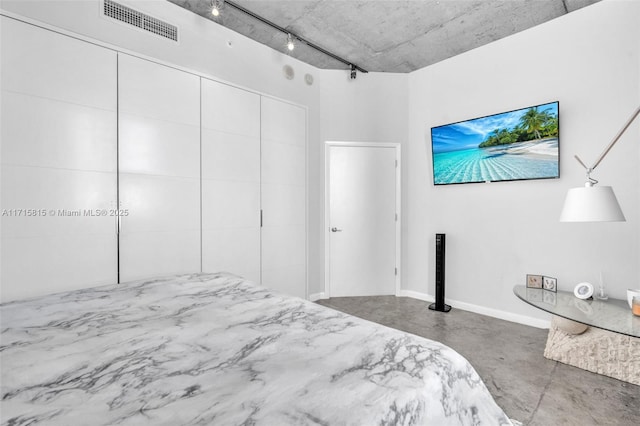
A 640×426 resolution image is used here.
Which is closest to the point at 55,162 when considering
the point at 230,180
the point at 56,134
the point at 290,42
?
the point at 56,134

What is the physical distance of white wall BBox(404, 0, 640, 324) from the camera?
106 inches

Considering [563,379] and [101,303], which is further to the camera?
[563,379]

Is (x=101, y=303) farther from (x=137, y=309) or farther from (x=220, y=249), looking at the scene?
(x=220, y=249)

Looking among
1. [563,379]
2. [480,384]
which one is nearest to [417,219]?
[563,379]

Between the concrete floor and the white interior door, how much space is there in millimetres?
704

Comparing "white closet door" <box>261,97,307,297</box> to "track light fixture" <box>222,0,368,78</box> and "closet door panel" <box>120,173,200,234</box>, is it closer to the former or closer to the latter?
"track light fixture" <box>222,0,368,78</box>

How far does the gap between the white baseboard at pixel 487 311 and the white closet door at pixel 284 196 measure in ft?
5.08

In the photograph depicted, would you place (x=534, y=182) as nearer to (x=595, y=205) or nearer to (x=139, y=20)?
(x=595, y=205)

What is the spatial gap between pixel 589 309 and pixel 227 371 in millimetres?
2801

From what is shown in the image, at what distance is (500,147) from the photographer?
10.9ft

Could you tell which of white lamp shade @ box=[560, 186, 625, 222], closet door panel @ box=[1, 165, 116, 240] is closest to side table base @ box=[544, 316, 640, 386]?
white lamp shade @ box=[560, 186, 625, 222]

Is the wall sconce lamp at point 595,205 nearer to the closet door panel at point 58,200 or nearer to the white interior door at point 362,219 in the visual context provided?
the white interior door at point 362,219

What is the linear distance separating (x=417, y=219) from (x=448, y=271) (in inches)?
31.0

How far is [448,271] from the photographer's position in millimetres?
3898
